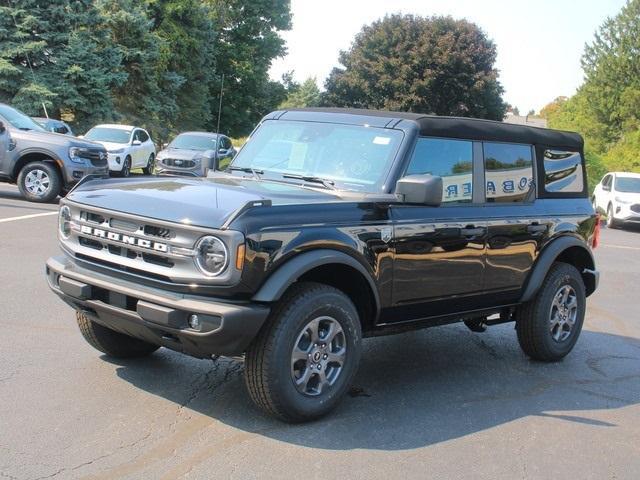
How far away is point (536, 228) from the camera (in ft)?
20.6

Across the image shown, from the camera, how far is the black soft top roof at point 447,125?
5.60 metres

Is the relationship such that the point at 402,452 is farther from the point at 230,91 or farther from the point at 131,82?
the point at 230,91

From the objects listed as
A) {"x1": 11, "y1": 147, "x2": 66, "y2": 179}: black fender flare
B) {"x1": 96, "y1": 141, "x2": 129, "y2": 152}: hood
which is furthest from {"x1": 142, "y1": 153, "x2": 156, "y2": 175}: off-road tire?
{"x1": 11, "y1": 147, "x2": 66, "y2": 179}: black fender flare

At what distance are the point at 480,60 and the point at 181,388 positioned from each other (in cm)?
4730

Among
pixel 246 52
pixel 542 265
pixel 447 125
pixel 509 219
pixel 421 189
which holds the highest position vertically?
pixel 246 52

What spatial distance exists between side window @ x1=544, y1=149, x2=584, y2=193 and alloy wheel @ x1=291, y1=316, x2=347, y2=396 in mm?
2799

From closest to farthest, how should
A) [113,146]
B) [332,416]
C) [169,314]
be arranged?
[169,314] → [332,416] → [113,146]

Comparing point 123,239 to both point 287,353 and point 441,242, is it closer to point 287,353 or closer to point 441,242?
point 287,353

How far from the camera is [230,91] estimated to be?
5378cm

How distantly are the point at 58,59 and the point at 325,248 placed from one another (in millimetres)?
28466

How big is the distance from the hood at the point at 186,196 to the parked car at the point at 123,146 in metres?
17.9

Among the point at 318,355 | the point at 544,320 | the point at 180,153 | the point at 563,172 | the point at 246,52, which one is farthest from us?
the point at 246,52

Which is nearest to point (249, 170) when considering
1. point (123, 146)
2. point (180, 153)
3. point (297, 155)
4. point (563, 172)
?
point (297, 155)

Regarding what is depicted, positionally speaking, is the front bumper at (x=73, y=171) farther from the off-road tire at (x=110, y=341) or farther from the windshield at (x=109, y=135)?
the off-road tire at (x=110, y=341)
